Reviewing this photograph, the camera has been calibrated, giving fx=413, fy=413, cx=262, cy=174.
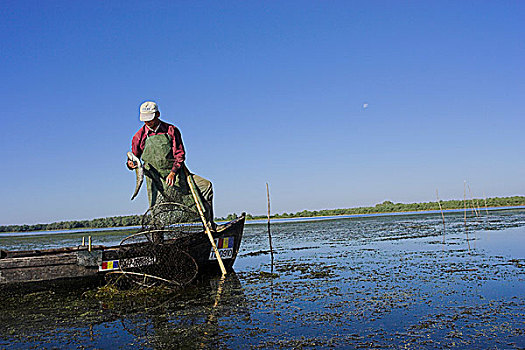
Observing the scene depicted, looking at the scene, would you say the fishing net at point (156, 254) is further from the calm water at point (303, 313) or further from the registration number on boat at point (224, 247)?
the registration number on boat at point (224, 247)

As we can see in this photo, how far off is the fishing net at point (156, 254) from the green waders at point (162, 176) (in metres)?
0.32

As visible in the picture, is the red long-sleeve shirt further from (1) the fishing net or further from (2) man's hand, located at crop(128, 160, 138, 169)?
(1) the fishing net

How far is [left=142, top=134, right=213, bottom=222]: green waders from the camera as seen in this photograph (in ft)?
22.5

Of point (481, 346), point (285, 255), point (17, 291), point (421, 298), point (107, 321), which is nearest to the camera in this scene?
point (481, 346)

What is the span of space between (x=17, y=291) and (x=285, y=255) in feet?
22.2

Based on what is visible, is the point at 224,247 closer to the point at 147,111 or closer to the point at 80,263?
the point at 80,263

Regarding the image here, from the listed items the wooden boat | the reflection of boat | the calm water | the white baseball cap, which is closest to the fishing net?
the wooden boat

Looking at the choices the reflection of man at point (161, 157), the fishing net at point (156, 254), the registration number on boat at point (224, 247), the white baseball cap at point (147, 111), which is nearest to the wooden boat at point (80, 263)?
the fishing net at point (156, 254)

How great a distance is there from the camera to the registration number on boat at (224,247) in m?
7.65

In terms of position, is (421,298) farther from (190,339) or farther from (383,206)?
(383,206)

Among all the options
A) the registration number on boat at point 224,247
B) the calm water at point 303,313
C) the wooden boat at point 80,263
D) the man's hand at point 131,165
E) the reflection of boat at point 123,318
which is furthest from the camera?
the registration number on boat at point 224,247

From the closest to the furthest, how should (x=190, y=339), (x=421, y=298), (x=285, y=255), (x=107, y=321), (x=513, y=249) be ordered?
(x=190, y=339)
(x=107, y=321)
(x=421, y=298)
(x=513, y=249)
(x=285, y=255)

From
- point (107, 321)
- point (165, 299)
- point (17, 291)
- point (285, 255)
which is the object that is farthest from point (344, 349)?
point (285, 255)

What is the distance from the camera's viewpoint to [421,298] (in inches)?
209
